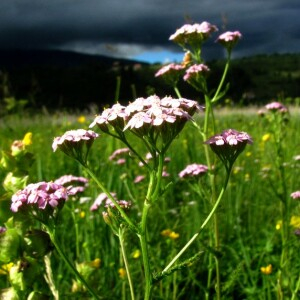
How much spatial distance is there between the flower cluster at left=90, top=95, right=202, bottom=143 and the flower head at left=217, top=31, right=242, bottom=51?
132 cm

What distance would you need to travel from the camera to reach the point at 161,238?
3.41 metres

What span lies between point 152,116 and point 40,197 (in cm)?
39

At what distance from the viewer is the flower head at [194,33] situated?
2637 millimetres

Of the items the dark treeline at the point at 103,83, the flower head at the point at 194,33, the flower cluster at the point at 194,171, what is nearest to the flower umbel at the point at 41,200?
the flower cluster at the point at 194,171

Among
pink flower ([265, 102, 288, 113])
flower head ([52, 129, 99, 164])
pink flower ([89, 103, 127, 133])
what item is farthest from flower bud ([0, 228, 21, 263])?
pink flower ([265, 102, 288, 113])

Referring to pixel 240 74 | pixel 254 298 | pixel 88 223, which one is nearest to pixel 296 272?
pixel 254 298

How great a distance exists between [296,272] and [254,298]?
26cm

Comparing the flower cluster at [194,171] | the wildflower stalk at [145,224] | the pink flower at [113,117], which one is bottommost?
the flower cluster at [194,171]

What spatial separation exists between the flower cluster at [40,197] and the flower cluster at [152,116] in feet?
0.80

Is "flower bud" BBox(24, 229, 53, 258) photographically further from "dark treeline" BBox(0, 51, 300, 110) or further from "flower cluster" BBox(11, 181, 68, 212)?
"dark treeline" BBox(0, 51, 300, 110)

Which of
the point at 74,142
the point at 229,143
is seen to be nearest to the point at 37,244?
the point at 74,142

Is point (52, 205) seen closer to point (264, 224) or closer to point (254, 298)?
point (254, 298)

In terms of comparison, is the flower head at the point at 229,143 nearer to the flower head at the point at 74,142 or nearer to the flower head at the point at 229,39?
the flower head at the point at 74,142

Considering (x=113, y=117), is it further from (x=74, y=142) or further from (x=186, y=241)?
(x=186, y=241)
